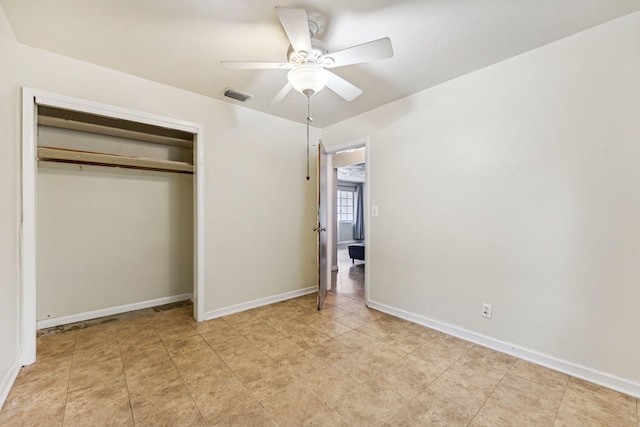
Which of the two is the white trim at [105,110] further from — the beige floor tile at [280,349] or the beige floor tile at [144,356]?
the beige floor tile at [280,349]

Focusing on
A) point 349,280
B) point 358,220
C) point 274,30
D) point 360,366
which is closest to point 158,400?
point 360,366

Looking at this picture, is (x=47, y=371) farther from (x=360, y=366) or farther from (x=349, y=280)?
(x=349, y=280)

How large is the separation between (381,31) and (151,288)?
12.4 ft

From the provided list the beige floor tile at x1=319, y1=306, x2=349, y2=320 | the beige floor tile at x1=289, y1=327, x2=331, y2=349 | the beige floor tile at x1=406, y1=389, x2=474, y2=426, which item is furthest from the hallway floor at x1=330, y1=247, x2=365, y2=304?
the beige floor tile at x1=406, y1=389, x2=474, y2=426

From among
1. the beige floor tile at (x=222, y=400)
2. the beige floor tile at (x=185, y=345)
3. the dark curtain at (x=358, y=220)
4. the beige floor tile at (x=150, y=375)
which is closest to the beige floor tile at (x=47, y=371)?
the beige floor tile at (x=150, y=375)

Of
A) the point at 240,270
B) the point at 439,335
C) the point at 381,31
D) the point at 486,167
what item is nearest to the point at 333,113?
the point at 381,31

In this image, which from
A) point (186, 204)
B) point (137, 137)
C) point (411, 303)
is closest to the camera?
point (411, 303)

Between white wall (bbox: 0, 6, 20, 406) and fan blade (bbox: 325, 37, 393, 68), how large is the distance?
214 cm

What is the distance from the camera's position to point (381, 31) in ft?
6.00

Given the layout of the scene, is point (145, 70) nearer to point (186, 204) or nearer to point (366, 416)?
point (186, 204)

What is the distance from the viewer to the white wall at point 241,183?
2377mm

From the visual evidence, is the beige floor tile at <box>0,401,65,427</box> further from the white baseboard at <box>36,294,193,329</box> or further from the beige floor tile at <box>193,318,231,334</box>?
the white baseboard at <box>36,294,193,329</box>

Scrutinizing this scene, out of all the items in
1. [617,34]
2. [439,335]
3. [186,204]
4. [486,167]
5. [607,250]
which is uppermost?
[617,34]

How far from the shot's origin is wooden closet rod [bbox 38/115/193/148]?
260cm
